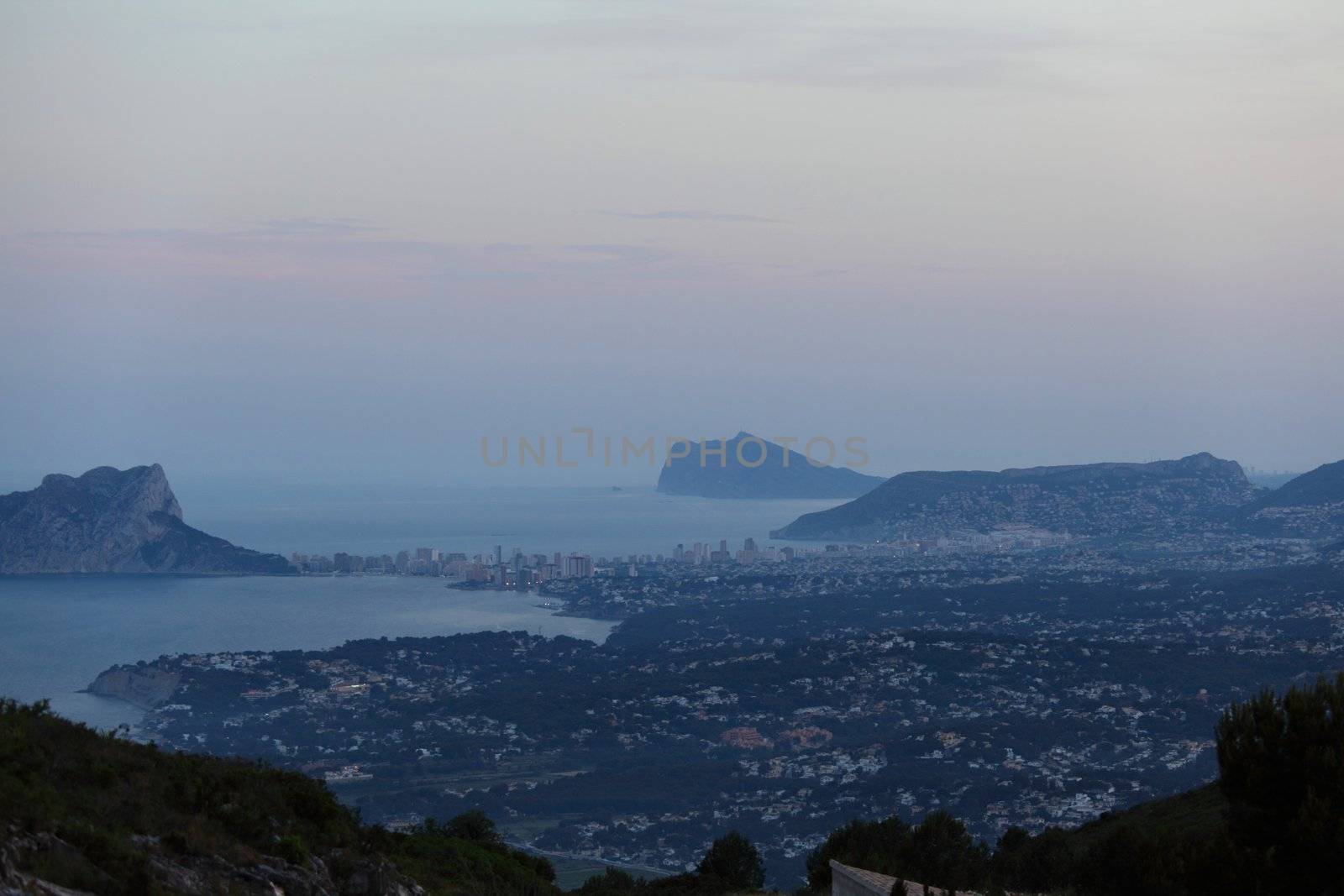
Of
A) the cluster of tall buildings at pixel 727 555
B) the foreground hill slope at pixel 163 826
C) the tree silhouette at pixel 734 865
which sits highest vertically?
the foreground hill slope at pixel 163 826

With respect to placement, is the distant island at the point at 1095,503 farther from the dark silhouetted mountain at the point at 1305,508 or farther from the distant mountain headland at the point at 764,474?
the distant mountain headland at the point at 764,474

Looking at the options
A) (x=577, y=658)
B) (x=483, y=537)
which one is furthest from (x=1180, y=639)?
(x=483, y=537)

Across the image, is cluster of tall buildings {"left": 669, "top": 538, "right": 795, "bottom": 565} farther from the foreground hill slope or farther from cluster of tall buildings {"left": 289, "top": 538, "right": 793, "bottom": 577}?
the foreground hill slope

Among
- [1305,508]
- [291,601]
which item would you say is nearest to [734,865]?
[291,601]

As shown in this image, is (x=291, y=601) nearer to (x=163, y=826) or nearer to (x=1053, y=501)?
(x=1053, y=501)

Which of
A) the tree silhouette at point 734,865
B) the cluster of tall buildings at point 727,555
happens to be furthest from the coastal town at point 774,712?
the cluster of tall buildings at point 727,555

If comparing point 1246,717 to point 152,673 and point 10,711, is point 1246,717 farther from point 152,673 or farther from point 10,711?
point 152,673
